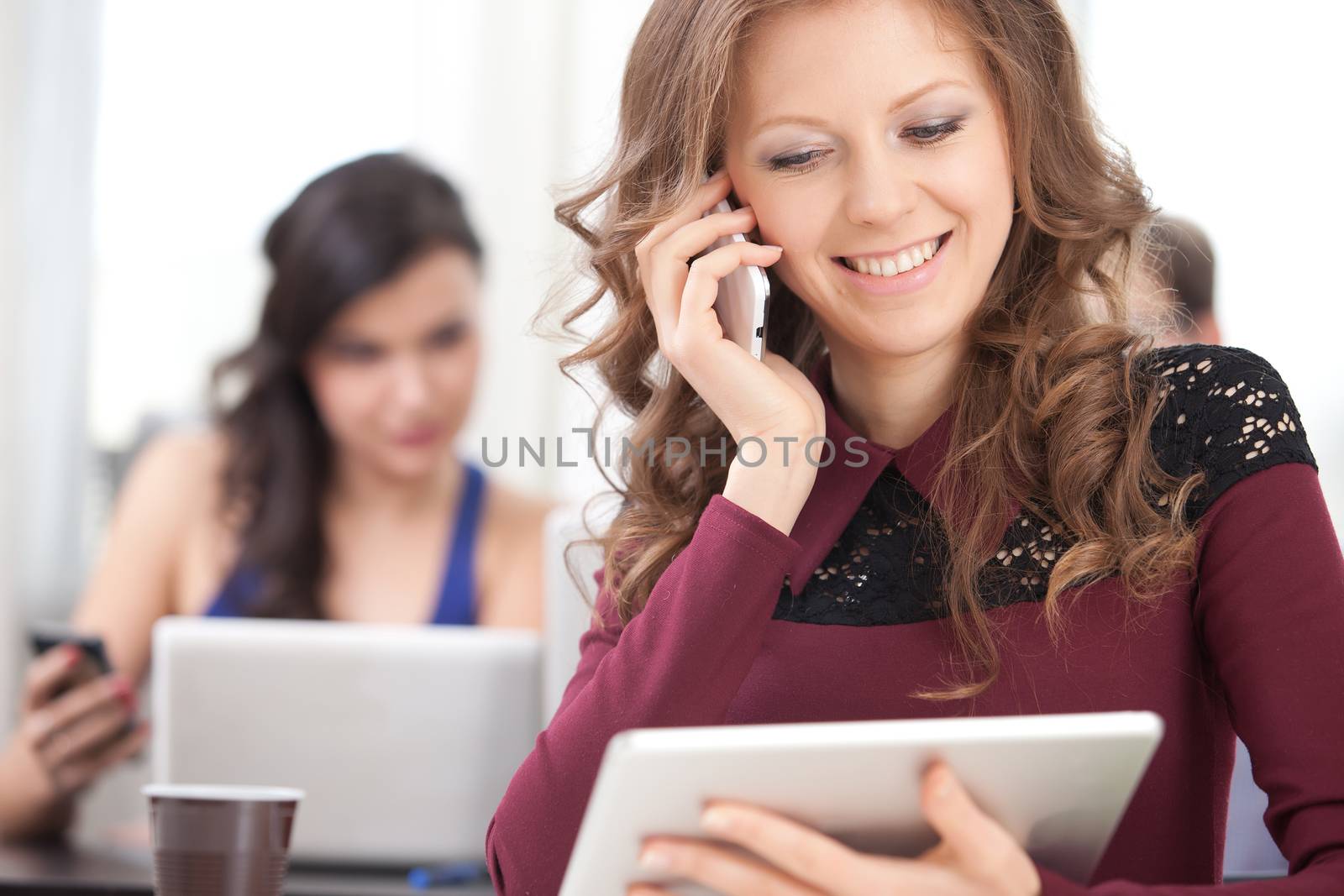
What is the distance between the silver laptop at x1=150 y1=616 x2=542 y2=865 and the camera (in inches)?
61.7

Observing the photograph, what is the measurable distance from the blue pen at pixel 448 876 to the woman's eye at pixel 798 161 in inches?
34.3

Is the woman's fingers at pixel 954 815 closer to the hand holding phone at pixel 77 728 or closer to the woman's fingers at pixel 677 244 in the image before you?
the woman's fingers at pixel 677 244

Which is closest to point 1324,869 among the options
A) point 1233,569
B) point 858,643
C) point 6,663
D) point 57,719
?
point 1233,569

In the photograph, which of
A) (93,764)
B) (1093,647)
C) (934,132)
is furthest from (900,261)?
(93,764)

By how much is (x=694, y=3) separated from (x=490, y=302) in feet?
7.99

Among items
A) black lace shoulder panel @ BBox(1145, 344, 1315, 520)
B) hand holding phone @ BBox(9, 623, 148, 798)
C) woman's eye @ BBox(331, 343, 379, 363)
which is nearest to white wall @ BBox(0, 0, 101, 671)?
woman's eye @ BBox(331, 343, 379, 363)

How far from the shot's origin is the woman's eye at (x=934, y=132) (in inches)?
48.6

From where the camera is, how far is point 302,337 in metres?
2.92

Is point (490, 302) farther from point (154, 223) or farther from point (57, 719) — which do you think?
point (57, 719)

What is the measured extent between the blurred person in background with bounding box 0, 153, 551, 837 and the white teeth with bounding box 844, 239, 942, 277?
1.79 metres

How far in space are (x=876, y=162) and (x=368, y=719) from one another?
871 mm

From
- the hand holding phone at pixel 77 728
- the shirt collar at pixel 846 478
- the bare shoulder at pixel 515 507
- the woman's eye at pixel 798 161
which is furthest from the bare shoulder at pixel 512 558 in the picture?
the woman's eye at pixel 798 161

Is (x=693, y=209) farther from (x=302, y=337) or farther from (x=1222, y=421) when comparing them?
(x=302, y=337)

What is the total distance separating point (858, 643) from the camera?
126 centimetres
